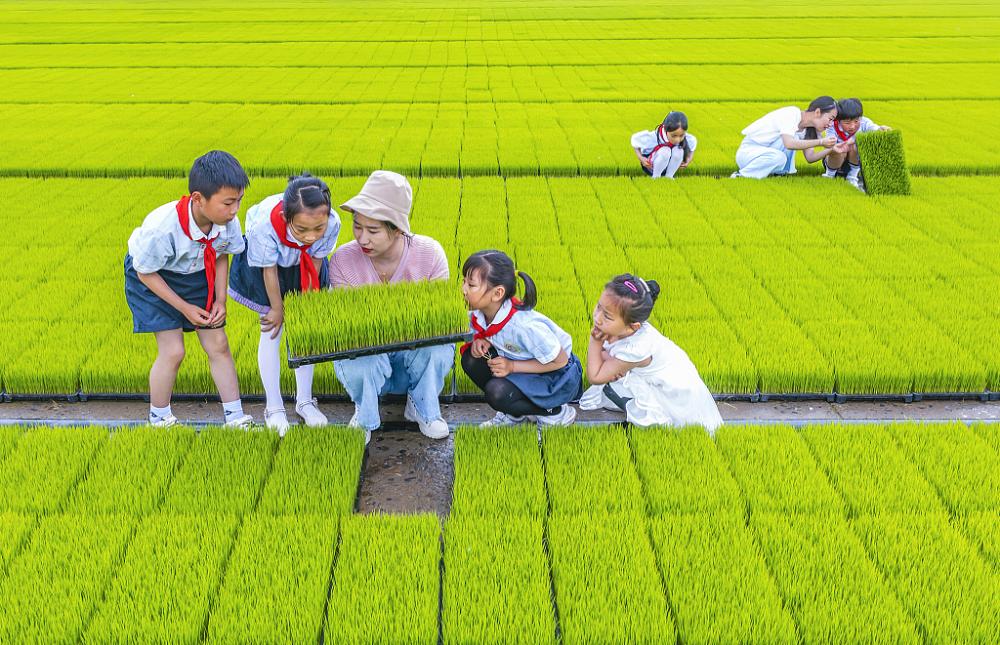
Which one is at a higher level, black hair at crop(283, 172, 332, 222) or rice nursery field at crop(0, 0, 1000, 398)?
black hair at crop(283, 172, 332, 222)

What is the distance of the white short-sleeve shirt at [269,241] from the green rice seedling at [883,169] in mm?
5977

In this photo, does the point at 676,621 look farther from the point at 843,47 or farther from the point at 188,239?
the point at 843,47

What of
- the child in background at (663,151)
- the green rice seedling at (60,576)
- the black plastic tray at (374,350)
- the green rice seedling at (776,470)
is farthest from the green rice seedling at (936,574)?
the child in background at (663,151)


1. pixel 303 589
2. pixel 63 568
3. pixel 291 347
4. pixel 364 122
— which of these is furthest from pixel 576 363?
pixel 364 122

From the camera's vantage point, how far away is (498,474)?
10.5 feet

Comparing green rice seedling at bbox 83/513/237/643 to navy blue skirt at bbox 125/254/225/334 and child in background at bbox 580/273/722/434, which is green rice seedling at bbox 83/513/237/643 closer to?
navy blue skirt at bbox 125/254/225/334

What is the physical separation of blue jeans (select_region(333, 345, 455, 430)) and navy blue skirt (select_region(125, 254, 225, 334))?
0.80 m

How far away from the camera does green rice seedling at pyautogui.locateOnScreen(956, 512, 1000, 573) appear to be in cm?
278

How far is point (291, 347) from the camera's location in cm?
324

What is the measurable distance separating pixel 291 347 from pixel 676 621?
1.97 m

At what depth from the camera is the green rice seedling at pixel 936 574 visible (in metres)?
2.45

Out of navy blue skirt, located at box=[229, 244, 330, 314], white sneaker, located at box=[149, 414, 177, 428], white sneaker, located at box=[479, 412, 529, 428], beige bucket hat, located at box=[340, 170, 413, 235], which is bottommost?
white sneaker, located at box=[479, 412, 529, 428]

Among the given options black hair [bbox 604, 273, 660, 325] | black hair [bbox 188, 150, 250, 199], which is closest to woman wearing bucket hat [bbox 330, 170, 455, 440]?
black hair [bbox 188, 150, 250, 199]

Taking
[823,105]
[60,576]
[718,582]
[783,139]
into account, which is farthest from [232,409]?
[823,105]
